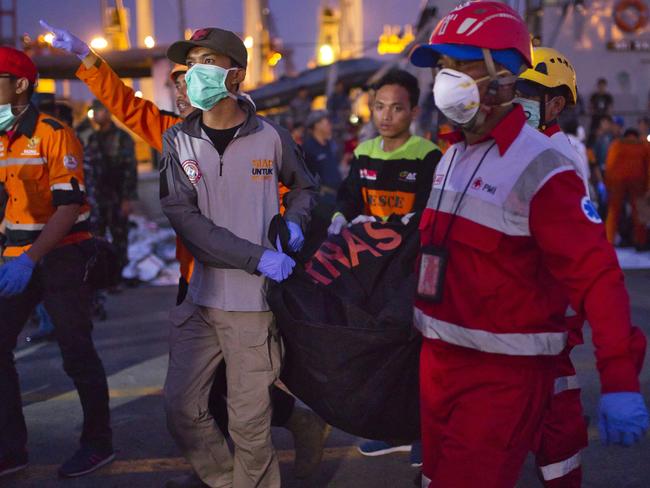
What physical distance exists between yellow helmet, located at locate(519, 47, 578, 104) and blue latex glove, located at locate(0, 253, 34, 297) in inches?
99.7

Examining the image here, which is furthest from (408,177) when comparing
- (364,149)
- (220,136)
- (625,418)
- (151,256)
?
(151,256)

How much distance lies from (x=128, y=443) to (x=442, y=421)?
9.41 ft

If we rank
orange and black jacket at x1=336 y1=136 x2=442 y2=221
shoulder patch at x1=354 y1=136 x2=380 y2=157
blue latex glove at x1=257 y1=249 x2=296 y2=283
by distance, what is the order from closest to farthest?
blue latex glove at x1=257 y1=249 x2=296 y2=283, orange and black jacket at x1=336 y1=136 x2=442 y2=221, shoulder patch at x1=354 y1=136 x2=380 y2=157

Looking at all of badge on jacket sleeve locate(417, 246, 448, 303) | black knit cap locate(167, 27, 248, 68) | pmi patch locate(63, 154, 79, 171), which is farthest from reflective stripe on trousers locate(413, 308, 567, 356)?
pmi patch locate(63, 154, 79, 171)

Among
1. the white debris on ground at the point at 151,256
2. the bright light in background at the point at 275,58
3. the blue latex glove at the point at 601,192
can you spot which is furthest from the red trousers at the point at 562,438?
the bright light in background at the point at 275,58

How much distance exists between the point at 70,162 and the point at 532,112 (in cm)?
235

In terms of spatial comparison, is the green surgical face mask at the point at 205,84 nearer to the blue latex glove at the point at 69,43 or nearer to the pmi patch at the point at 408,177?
the blue latex glove at the point at 69,43

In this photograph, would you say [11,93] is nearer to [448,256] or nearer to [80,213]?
[80,213]

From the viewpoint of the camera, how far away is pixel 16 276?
419 cm

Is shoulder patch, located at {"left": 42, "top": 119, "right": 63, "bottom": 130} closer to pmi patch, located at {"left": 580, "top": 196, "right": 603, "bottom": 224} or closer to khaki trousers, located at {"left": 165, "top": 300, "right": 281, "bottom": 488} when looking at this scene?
khaki trousers, located at {"left": 165, "top": 300, "right": 281, "bottom": 488}

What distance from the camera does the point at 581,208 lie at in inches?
95.8

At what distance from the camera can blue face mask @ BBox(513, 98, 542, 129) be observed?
3.73m

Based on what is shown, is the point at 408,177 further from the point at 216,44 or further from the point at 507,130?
the point at 507,130

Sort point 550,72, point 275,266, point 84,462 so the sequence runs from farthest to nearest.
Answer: point 84,462
point 550,72
point 275,266
